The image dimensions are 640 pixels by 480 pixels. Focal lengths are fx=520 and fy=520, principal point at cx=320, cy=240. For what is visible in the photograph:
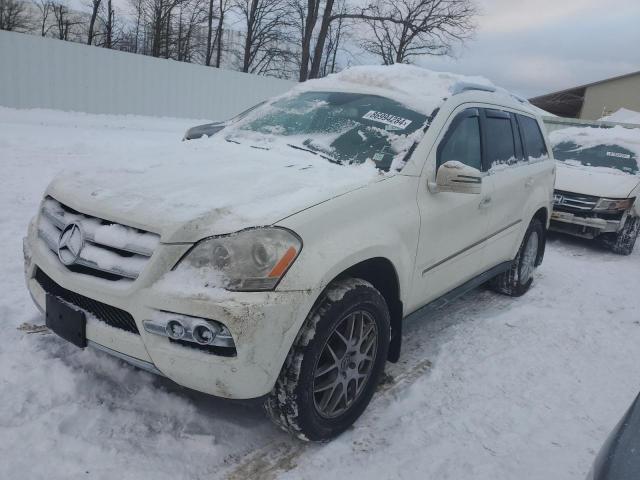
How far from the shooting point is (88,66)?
47.8ft

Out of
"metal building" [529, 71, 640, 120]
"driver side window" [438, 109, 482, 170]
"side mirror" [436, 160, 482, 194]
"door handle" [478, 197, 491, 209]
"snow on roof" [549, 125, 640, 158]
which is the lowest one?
"door handle" [478, 197, 491, 209]

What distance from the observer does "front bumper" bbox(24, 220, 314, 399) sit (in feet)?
6.85

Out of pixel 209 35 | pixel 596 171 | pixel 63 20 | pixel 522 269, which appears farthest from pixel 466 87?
pixel 63 20

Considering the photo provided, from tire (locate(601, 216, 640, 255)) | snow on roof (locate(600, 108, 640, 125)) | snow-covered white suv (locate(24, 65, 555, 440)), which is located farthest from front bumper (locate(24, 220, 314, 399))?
snow on roof (locate(600, 108, 640, 125))

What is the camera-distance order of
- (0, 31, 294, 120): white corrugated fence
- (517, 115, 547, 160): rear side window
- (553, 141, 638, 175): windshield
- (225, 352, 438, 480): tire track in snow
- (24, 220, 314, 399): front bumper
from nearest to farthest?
(24, 220, 314, 399): front bumper, (225, 352, 438, 480): tire track in snow, (517, 115, 547, 160): rear side window, (553, 141, 638, 175): windshield, (0, 31, 294, 120): white corrugated fence

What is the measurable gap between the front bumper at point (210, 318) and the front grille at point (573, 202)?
6.41m

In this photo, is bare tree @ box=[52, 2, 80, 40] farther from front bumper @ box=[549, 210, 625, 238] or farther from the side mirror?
the side mirror

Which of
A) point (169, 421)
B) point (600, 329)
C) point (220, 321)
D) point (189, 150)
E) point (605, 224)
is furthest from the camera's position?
point (605, 224)

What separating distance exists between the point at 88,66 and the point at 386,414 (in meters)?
14.7

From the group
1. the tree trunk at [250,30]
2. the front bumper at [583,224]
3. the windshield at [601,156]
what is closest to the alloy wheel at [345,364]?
the front bumper at [583,224]

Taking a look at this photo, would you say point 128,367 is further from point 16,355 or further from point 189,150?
point 189,150

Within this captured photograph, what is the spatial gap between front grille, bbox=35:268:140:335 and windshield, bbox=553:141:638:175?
809cm

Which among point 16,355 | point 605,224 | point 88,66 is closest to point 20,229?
point 16,355

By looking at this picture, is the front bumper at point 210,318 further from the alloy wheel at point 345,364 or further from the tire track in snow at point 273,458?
the tire track in snow at point 273,458
